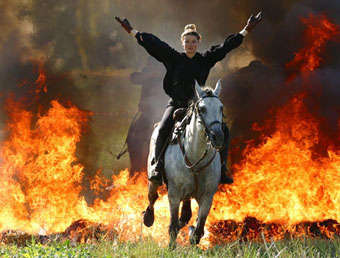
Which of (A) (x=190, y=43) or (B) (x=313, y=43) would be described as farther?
(B) (x=313, y=43)

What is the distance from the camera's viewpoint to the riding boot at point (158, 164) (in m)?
7.09

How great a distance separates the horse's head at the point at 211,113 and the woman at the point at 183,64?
1.13 meters

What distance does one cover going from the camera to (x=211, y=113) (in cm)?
565

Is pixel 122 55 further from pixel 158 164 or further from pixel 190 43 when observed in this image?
pixel 158 164

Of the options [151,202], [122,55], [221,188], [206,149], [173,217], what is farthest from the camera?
[122,55]

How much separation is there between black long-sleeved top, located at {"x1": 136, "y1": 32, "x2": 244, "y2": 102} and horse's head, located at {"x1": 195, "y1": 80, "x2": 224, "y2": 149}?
1115 millimetres

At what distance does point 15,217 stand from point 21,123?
10.7ft

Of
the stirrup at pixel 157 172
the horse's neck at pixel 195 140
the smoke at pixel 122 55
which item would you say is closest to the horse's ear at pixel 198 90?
the horse's neck at pixel 195 140

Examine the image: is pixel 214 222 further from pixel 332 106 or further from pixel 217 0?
pixel 217 0

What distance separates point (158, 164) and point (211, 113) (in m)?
1.86

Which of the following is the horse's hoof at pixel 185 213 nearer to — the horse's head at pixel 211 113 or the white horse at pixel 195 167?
the white horse at pixel 195 167

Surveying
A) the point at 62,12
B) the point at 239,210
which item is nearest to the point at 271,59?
the point at 239,210

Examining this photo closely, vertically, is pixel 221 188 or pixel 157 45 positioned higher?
pixel 157 45

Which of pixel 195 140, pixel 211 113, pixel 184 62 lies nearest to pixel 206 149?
pixel 195 140
